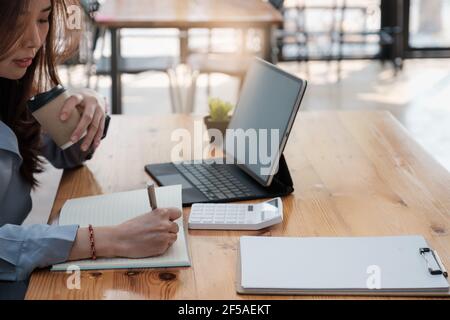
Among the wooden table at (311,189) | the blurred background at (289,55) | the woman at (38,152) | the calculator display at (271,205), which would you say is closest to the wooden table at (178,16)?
the blurred background at (289,55)

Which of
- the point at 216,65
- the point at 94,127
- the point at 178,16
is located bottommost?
the point at 216,65

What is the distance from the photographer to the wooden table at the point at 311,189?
122 cm

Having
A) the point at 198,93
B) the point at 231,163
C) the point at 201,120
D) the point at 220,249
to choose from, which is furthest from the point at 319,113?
the point at 198,93

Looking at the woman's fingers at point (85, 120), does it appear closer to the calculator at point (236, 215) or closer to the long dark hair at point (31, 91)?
the long dark hair at point (31, 91)

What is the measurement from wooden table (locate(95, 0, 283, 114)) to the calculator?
269 cm

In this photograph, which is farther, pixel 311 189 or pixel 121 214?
pixel 311 189

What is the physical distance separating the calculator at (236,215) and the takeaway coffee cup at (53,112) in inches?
13.0

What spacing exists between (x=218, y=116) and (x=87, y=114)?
45 centimetres

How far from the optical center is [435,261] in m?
1.24

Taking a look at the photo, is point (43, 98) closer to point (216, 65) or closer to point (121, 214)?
point (121, 214)

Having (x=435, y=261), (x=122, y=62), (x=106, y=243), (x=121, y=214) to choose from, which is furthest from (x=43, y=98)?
(x=122, y=62)

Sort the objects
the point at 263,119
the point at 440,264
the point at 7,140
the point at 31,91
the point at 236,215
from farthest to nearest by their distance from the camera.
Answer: the point at 31,91
the point at 263,119
the point at 7,140
the point at 236,215
the point at 440,264

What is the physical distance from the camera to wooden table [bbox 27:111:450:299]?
4.01 ft
